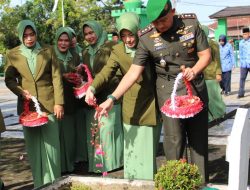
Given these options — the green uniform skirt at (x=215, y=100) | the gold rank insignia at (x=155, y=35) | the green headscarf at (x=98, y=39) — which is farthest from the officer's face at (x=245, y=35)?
the gold rank insignia at (x=155, y=35)

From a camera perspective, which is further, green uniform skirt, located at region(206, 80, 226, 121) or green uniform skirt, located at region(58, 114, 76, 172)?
green uniform skirt, located at region(206, 80, 226, 121)

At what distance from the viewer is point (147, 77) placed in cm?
459

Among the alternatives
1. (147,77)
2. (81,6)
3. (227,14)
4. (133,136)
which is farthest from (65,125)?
(227,14)

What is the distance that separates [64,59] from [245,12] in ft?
190

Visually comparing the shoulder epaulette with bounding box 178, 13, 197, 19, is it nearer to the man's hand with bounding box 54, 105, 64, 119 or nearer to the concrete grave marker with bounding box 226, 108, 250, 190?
the concrete grave marker with bounding box 226, 108, 250, 190

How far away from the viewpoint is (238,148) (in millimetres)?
2766

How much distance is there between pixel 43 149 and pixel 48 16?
1639 inches

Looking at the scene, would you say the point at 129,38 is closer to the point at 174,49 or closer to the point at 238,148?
the point at 174,49

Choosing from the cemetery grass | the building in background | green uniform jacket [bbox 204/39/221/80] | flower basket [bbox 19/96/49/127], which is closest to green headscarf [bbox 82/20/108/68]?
flower basket [bbox 19/96/49/127]

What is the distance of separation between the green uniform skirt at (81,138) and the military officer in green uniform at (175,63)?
8.46 ft

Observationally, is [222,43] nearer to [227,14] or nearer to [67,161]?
[67,161]

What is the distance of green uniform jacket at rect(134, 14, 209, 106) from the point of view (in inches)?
160

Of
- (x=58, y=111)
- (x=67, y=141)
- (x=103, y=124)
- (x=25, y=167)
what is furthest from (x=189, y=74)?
(x=25, y=167)

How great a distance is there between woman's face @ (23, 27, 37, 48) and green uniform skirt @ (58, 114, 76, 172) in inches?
60.8
